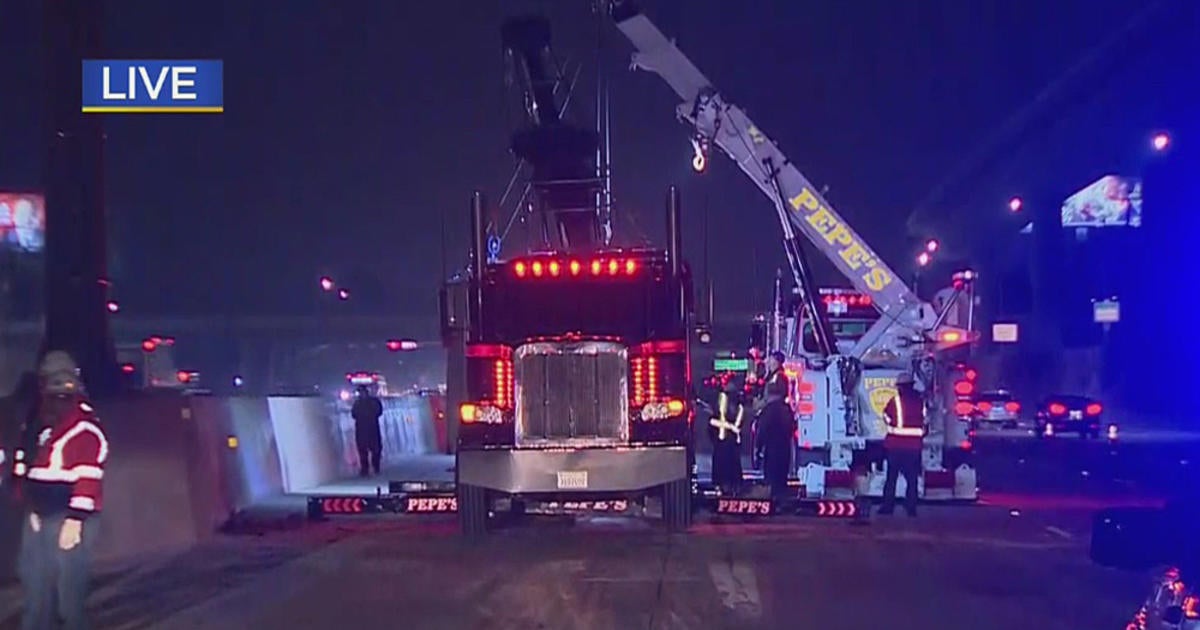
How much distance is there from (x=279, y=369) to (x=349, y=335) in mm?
4516

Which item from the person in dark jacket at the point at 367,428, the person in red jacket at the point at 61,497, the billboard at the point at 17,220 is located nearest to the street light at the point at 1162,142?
the person in red jacket at the point at 61,497

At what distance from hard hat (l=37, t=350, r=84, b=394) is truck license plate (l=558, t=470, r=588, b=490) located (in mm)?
6863

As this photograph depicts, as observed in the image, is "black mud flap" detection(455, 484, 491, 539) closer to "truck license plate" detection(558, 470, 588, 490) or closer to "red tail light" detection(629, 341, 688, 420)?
"truck license plate" detection(558, 470, 588, 490)

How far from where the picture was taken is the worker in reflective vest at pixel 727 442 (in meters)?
22.4

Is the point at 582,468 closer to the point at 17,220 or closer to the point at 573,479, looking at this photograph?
the point at 573,479

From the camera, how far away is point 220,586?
47.3ft

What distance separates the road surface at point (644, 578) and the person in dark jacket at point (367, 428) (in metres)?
7.05

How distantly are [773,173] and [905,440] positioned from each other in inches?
193

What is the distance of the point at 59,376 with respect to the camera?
11086mm

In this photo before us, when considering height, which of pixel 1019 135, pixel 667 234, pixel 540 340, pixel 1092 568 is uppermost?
pixel 1019 135

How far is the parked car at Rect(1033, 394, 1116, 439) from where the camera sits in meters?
46.0

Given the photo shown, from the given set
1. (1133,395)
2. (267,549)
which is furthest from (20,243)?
(1133,395)

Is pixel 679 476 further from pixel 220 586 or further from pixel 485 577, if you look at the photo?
pixel 220 586

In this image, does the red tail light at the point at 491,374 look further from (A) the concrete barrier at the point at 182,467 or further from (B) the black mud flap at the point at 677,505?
(A) the concrete barrier at the point at 182,467
